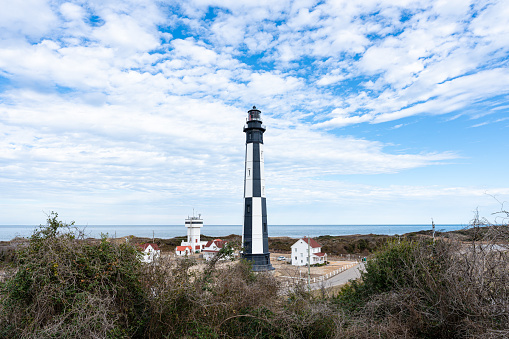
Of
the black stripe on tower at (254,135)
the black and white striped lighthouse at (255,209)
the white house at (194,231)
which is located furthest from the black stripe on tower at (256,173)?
the white house at (194,231)

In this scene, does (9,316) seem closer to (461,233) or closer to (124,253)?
(124,253)

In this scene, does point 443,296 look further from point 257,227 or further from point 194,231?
point 194,231

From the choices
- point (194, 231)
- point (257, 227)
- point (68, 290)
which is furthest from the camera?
point (194, 231)

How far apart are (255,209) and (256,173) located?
2.45 m

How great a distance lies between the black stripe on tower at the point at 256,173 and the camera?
21.0 m

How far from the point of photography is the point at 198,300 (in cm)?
705

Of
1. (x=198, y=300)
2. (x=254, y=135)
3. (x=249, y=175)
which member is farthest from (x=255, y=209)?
(x=198, y=300)

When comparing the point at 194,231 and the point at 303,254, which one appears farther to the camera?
the point at 194,231

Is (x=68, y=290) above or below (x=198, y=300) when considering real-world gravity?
above

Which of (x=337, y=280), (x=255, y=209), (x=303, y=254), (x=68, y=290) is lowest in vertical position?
(x=337, y=280)

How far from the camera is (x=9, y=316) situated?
6035 millimetres

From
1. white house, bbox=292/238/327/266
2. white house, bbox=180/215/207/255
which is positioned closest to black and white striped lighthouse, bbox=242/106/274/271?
white house, bbox=292/238/327/266

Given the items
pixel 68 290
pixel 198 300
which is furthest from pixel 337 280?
pixel 68 290

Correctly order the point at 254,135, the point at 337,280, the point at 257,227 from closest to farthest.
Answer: the point at 257,227 < the point at 254,135 < the point at 337,280
